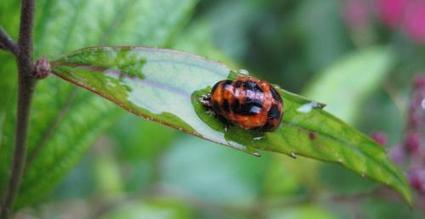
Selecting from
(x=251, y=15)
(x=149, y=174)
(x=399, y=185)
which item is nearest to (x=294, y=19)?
(x=251, y=15)

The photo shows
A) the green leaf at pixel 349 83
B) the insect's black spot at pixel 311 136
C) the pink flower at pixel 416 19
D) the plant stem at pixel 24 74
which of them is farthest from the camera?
the pink flower at pixel 416 19

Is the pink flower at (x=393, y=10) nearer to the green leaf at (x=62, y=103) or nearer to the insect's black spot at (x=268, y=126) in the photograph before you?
the green leaf at (x=62, y=103)

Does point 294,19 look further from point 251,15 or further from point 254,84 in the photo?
point 254,84

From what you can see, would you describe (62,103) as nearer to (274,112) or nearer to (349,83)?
(274,112)

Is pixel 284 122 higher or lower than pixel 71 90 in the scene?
lower

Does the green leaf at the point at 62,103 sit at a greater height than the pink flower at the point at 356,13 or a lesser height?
lesser

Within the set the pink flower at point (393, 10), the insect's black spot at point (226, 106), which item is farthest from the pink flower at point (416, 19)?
the insect's black spot at point (226, 106)

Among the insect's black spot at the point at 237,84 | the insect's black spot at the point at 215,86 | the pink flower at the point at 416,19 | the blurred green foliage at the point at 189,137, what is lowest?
the insect's black spot at the point at 215,86
